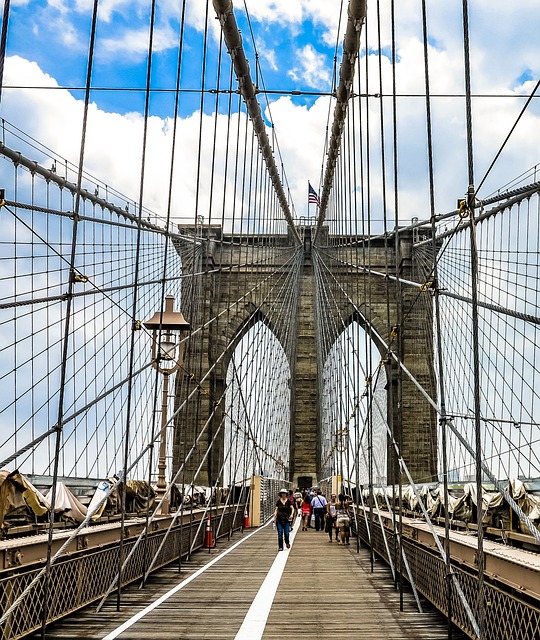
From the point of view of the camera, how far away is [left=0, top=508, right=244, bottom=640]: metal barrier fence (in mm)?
4285

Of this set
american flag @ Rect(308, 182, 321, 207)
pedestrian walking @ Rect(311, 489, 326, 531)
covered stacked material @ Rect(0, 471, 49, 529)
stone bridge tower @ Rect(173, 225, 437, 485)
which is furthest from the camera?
american flag @ Rect(308, 182, 321, 207)

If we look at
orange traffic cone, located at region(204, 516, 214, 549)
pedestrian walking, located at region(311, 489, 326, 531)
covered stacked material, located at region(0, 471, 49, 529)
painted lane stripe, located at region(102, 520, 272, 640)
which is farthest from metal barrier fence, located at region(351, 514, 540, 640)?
pedestrian walking, located at region(311, 489, 326, 531)

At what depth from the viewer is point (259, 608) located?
5.71m

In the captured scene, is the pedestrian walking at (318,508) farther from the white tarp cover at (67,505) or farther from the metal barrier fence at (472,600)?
the white tarp cover at (67,505)

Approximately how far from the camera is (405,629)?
4.99 metres

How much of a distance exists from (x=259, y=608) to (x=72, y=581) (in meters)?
1.32

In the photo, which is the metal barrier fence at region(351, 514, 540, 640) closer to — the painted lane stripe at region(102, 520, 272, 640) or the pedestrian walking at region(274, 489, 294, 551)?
the painted lane stripe at region(102, 520, 272, 640)

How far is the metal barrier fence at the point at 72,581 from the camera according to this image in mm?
4285

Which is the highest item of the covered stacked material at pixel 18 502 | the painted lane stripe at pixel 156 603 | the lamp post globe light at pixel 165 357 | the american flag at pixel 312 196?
the american flag at pixel 312 196

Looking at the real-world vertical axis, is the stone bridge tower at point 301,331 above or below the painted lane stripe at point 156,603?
above

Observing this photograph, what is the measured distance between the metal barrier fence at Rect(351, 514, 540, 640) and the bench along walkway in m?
0.17

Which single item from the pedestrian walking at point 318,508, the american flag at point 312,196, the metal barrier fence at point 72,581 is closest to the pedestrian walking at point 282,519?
the metal barrier fence at point 72,581

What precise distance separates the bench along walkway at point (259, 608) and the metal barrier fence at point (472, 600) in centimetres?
17

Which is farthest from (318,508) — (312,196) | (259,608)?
(312,196)
